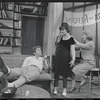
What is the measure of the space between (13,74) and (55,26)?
2.88 meters

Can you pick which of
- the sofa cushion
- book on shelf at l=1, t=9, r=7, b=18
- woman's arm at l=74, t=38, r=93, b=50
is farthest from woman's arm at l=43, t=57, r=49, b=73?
book on shelf at l=1, t=9, r=7, b=18

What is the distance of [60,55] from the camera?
280cm

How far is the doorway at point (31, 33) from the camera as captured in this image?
5.59m

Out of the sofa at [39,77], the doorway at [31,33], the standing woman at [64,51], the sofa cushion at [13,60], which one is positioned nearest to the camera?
the sofa at [39,77]

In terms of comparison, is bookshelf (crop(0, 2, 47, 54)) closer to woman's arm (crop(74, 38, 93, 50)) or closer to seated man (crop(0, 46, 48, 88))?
seated man (crop(0, 46, 48, 88))

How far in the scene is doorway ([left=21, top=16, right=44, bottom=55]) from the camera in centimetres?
559

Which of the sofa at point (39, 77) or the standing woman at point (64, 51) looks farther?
the standing woman at point (64, 51)

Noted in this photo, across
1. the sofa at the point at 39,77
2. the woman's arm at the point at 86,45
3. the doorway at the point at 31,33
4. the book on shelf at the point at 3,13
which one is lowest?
the sofa at the point at 39,77

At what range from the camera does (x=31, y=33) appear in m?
5.64

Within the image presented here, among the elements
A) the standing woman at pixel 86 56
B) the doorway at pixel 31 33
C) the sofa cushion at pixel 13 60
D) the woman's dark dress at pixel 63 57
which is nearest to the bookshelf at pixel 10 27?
the doorway at pixel 31 33

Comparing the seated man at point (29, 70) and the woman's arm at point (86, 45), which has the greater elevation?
the woman's arm at point (86, 45)

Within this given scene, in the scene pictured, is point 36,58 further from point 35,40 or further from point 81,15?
point 35,40

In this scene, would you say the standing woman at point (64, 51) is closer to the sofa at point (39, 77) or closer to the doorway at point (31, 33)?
the sofa at point (39, 77)

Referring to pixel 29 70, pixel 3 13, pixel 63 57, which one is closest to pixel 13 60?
pixel 29 70
